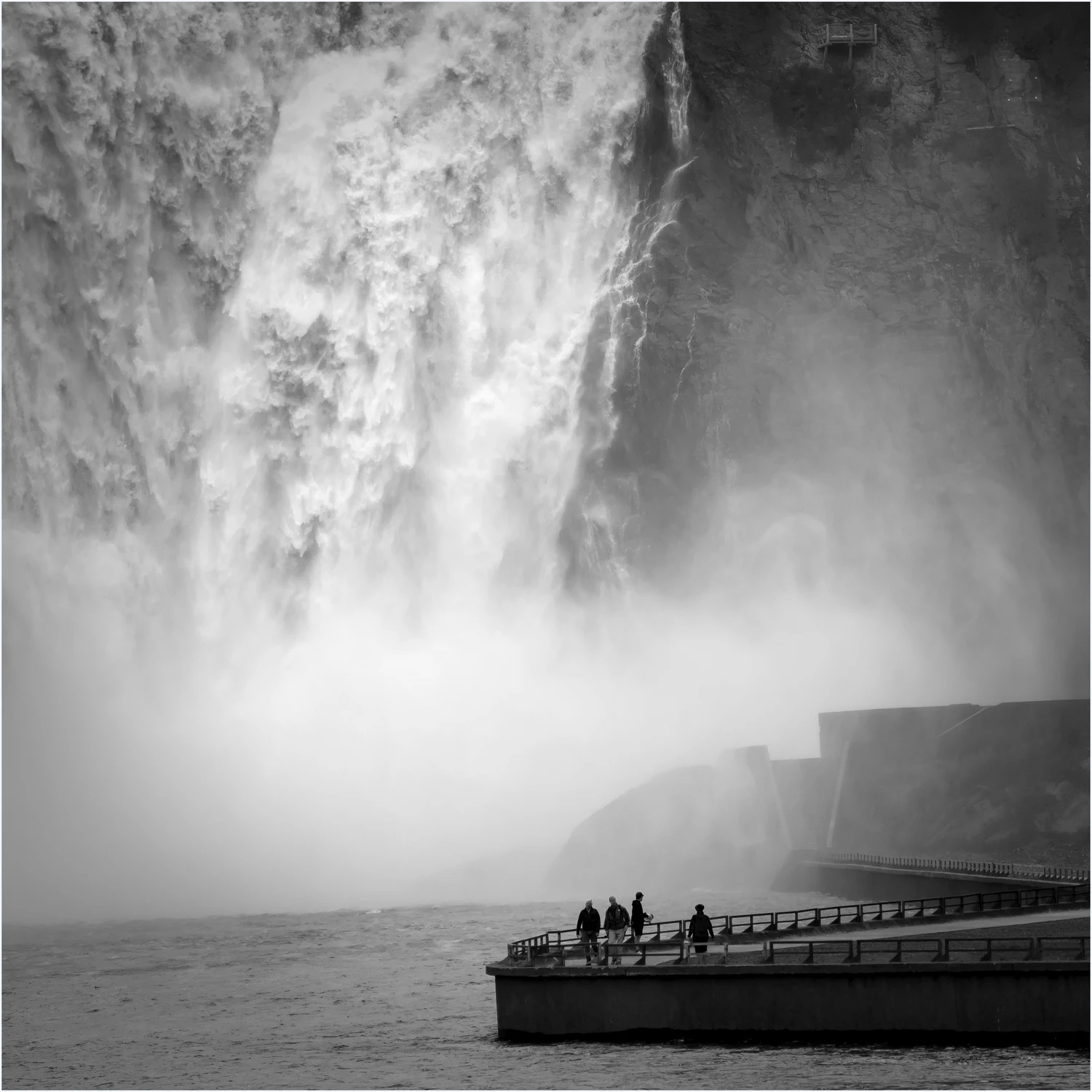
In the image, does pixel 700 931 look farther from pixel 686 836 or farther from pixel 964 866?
pixel 686 836

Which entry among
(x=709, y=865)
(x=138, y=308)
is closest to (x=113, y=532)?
(x=138, y=308)

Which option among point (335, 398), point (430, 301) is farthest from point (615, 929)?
point (430, 301)

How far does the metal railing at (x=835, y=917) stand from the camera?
30609 millimetres

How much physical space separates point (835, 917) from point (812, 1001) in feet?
29.8

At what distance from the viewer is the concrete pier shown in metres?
26.4

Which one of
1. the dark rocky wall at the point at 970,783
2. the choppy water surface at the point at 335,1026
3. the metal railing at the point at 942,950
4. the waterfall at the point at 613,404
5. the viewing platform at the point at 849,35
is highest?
the viewing platform at the point at 849,35

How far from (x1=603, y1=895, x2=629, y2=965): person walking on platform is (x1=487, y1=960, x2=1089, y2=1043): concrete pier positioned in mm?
765

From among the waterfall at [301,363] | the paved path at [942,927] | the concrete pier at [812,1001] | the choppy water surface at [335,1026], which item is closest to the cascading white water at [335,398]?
the waterfall at [301,363]

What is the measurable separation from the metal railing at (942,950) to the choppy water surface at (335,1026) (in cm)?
164

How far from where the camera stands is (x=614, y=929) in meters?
29.7

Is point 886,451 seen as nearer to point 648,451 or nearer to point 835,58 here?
point 648,451

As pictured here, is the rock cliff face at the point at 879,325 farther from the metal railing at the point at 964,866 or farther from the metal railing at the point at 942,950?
the metal railing at the point at 942,950

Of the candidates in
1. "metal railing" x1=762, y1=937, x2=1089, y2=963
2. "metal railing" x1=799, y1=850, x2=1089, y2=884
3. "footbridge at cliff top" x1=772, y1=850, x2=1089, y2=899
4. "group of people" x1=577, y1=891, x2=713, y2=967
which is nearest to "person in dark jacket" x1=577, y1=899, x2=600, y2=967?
"group of people" x1=577, y1=891, x2=713, y2=967

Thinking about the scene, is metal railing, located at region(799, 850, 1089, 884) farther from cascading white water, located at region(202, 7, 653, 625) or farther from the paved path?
cascading white water, located at region(202, 7, 653, 625)
